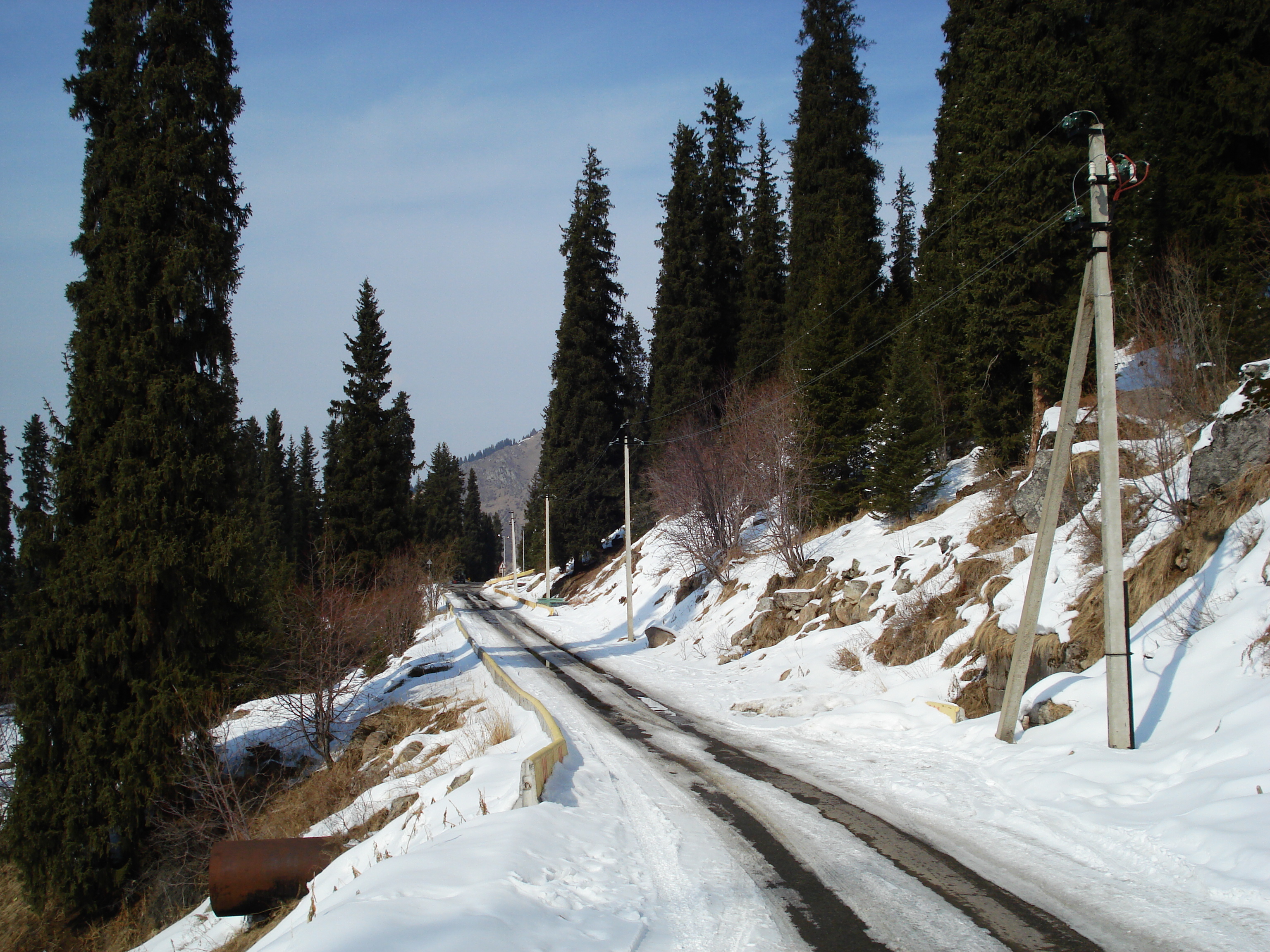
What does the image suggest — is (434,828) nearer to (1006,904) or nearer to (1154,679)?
(1006,904)

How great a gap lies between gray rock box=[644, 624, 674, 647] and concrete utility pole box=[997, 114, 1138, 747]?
17704 millimetres

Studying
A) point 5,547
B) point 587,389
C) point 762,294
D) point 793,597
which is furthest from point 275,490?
point 793,597

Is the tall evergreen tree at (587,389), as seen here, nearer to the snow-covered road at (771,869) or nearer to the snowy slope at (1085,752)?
the snowy slope at (1085,752)

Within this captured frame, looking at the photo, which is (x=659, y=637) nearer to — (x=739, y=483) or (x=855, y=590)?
(x=739, y=483)

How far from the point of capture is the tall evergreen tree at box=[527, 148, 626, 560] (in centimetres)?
4734

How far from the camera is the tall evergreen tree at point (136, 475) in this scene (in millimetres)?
14930

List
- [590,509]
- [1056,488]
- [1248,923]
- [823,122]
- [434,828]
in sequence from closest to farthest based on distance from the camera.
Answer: [1248,923] < [434,828] < [1056,488] < [823,122] < [590,509]

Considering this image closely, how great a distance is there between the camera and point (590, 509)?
4856 cm

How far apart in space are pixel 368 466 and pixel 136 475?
66.3 feet

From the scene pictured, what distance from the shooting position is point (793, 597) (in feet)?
70.9

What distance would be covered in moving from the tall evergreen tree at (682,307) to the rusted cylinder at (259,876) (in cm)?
3341

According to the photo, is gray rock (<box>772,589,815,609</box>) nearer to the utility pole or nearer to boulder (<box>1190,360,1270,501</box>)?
boulder (<box>1190,360,1270,501</box>)

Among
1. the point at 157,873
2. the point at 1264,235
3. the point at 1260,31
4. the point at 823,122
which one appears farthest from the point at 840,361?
the point at 157,873

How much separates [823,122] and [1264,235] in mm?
26810
